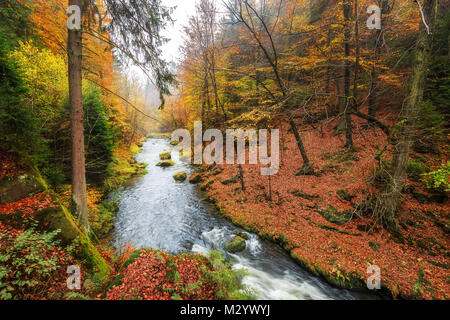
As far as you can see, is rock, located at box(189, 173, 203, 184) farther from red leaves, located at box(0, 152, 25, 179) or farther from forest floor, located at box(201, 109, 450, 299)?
red leaves, located at box(0, 152, 25, 179)

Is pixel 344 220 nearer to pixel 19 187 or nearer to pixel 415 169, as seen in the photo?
pixel 415 169

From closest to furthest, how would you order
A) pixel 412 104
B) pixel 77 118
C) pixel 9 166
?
pixel 9 166
pixel 77 118
pixel 412 104

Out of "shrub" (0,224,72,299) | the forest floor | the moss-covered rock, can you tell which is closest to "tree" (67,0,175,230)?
the moss-covered rock

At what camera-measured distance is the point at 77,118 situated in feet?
15.1

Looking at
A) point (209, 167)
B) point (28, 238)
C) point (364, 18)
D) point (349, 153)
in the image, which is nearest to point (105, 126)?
point (28, 238)

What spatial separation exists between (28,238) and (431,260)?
33.2 feet

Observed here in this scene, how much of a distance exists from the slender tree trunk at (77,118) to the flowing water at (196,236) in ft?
10.0

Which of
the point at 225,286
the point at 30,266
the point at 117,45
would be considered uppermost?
the point at 117,45

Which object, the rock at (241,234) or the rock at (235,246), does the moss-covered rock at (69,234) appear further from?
the rock at (241,234)

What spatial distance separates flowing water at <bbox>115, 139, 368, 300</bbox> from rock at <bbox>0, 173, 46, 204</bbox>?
3.74 metres

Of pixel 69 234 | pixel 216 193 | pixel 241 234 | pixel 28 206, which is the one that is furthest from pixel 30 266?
pixel 216 193

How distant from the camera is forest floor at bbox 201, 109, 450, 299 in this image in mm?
4895

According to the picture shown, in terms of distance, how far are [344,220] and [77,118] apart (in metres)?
9.79

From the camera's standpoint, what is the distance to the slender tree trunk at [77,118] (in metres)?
4.42
